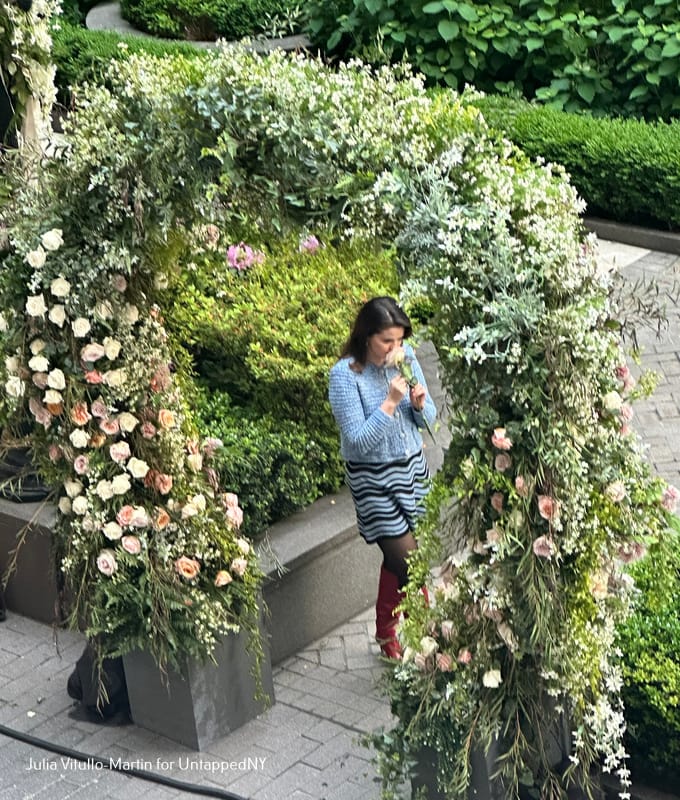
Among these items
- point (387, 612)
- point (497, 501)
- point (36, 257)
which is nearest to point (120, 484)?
point (36, 257)

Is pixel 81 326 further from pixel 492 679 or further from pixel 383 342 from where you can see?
pixel 492 679

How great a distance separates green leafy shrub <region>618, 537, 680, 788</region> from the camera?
15.6ft

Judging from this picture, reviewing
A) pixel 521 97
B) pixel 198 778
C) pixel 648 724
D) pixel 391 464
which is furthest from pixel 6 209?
pixel 521 97

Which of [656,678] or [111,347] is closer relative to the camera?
[656,678]

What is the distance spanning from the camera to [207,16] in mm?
14422

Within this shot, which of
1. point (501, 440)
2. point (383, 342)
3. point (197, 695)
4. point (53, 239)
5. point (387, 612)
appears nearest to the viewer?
point (501, 440)

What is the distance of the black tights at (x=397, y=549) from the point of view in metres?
5.93

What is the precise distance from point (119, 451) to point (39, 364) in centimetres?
46

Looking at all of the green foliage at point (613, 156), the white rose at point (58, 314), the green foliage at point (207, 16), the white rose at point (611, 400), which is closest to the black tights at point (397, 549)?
the white rose at point (58, 314)

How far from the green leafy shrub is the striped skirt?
1196 millimetres

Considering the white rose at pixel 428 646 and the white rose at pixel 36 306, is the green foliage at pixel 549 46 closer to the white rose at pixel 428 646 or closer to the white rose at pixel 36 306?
the white rose at pixel 36 306

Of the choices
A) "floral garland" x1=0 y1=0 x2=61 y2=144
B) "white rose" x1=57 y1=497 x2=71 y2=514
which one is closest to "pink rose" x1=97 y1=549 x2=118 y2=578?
"white rose" x1=57 y1=497 x2=71 y2=514

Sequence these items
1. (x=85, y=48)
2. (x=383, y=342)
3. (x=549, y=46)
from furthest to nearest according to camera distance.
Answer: (x=85, y=48)
(x=549, y=46)
(x=383, y=342)

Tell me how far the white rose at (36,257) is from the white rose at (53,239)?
4 centimetres
